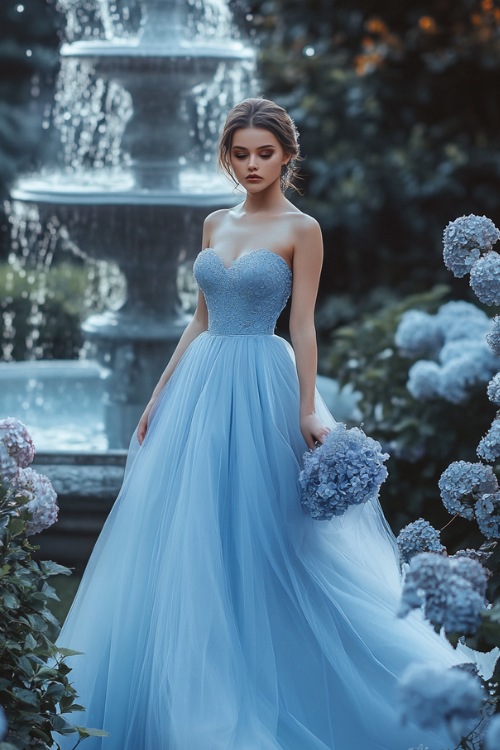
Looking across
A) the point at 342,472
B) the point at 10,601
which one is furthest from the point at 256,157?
the point at 10,601

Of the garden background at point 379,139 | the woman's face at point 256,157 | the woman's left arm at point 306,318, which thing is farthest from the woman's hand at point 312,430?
the garden background at point 379,139

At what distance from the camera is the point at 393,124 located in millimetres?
9664

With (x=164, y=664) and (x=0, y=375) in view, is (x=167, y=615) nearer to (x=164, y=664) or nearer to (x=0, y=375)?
(x=164, y=664)

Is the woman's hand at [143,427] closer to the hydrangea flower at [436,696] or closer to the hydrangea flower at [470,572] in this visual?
the hydrangea flower at [470,572]

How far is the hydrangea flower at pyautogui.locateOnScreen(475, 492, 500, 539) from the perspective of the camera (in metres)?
2.68

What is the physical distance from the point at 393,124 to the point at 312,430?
7.20 meters

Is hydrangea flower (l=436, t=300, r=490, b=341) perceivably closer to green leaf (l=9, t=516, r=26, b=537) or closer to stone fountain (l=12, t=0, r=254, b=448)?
stone fountain (l=12, t=0, r=254, b=448)

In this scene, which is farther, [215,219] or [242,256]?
[215,219]

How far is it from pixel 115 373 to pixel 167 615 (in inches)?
105

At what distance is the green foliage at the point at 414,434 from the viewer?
468 centimetres

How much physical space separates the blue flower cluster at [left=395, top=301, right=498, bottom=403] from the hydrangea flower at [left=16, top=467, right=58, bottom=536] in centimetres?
218

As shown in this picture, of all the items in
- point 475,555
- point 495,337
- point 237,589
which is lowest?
point 237,589

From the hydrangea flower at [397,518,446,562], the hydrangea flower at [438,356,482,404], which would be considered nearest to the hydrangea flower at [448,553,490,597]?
the hydrangea flower at [397,518,446,562]

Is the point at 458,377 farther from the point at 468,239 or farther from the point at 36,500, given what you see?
the point at 36,500
